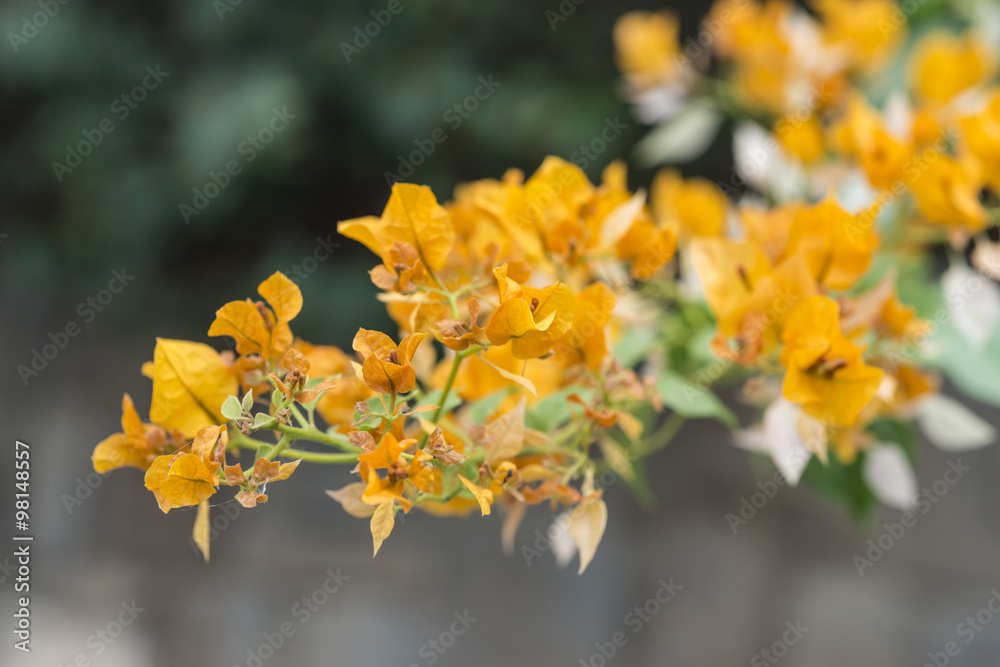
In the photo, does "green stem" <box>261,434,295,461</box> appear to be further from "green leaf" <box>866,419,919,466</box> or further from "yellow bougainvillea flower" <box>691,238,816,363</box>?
"green leaf" <box>866,419,919,466</box>

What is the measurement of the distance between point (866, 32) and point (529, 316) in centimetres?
54

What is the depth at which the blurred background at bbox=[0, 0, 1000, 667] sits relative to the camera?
1.32 m

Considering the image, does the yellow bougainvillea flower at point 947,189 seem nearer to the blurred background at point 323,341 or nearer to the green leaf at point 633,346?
the green leaf at point 633,346

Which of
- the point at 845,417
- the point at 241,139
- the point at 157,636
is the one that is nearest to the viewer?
the point at 845,417

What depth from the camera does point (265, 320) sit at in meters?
0.27

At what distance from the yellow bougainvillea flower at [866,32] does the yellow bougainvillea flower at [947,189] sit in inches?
10.2

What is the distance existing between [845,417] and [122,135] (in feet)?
5.74

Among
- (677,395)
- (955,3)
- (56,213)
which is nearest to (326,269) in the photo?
(56,213)

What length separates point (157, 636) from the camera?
4.26 ft

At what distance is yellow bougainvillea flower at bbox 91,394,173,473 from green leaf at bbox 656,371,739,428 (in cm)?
22

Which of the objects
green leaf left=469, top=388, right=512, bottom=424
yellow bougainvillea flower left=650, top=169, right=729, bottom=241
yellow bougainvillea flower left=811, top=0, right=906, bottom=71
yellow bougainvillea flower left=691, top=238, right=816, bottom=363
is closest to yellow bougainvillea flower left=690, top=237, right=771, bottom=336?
yellow bougainvillea flower left=691, top=238, right=816, bottom=363

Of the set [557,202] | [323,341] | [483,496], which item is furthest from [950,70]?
[323,341]

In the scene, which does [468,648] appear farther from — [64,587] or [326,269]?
[326,269]

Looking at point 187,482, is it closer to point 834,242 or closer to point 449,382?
point 449,382
